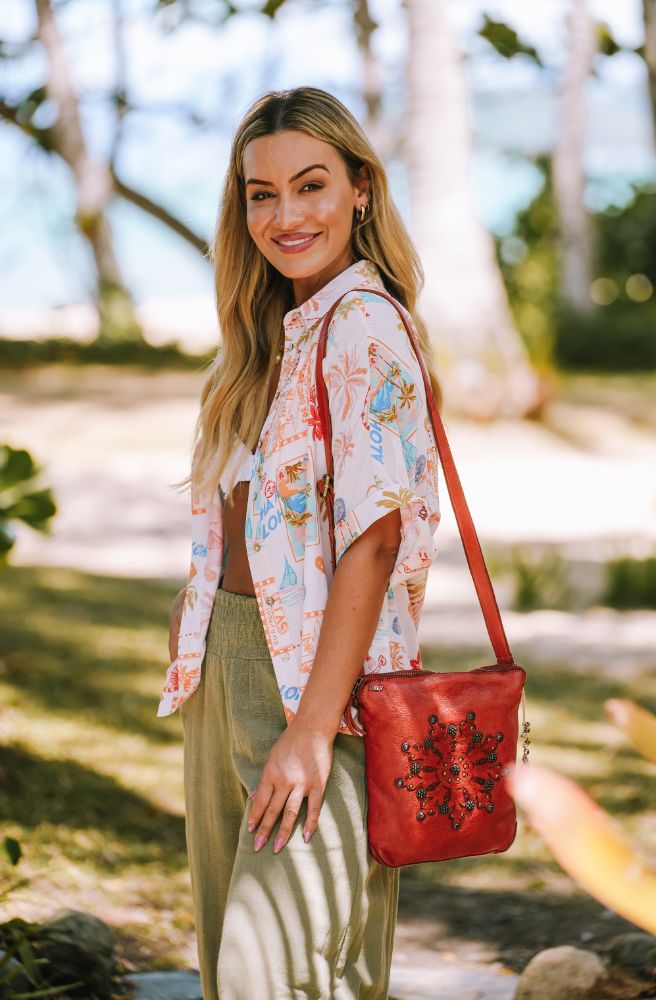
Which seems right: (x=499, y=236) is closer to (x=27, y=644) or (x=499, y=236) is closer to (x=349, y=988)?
(x=27, y=644)

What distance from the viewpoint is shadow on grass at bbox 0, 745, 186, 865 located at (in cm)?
435

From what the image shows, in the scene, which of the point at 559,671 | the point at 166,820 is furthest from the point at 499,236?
the point at 166,820

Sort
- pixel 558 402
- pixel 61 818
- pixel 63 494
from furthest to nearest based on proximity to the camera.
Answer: pixel 558 402
pixel 63 494
pixel 61 818

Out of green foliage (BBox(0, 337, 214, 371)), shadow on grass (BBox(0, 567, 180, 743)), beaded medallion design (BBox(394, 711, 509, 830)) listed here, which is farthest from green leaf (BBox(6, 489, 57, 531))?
green foliage (BBox(0, 337, 214, 371))

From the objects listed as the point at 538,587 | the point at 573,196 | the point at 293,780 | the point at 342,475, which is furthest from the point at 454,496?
the point at 573,196

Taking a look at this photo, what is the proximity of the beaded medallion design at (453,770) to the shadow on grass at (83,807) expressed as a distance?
98.0 inches

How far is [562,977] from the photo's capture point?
119 inches

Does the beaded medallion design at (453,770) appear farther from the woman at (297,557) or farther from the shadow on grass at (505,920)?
the shadow on grass at (505,920)

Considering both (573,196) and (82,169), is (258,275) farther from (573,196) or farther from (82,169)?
(573,196)

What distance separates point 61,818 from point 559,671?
3192mm

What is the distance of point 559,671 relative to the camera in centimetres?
677

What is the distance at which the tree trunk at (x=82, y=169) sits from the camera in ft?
57.3

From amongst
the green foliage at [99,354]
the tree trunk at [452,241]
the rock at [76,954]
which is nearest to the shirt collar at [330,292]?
the rock at [76,954]

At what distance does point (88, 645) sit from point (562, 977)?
414 cm
